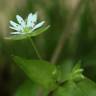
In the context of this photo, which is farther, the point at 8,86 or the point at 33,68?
the point at 8,86

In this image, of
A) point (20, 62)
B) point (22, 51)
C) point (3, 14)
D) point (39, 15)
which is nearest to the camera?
point (20, 62)

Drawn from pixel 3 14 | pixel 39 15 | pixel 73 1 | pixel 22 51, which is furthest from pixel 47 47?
pixel 73 1

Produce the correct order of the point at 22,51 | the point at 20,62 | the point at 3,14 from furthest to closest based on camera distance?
the point at 3,14, the point at 22,51, the point at 20,62

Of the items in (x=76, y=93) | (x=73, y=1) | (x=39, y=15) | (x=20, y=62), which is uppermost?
(x=20, y=62)

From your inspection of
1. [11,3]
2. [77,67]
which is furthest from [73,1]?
[77,67]

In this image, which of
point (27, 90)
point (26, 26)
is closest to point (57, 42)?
point (27, 90)

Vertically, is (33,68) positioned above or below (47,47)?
above

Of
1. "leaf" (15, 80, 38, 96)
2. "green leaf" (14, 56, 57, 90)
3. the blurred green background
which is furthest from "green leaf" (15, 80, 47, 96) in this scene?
"green leaf" (14, 56, 57, 90)

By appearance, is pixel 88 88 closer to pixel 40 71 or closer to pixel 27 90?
pixel 40 71

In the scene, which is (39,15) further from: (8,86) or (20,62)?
(20,62)
